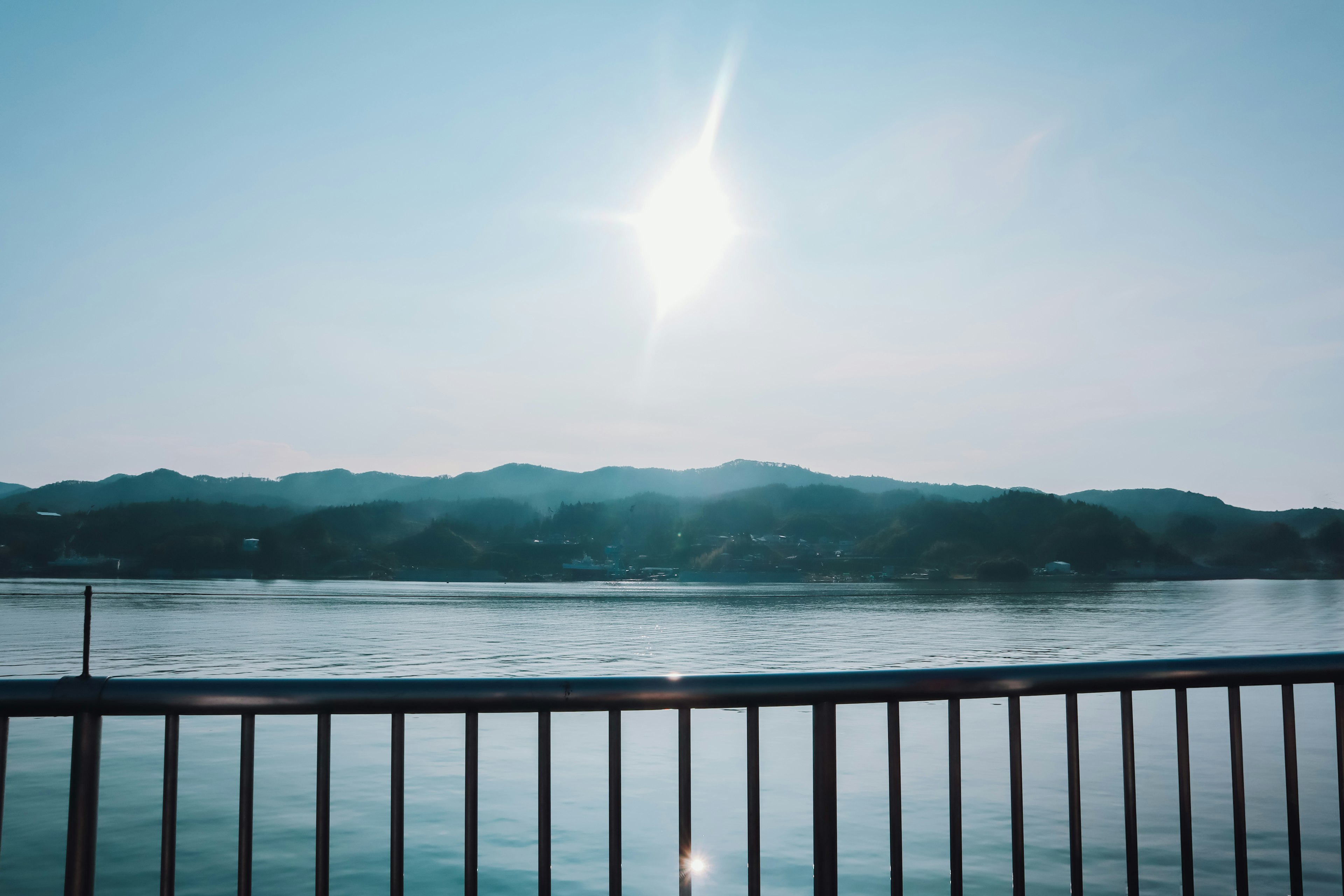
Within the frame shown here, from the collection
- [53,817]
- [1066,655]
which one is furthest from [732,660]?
[53,817]

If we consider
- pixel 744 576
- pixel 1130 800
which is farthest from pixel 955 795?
pixel 744 576

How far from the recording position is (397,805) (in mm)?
2514

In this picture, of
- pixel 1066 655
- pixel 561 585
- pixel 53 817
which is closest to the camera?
pixel 53 817

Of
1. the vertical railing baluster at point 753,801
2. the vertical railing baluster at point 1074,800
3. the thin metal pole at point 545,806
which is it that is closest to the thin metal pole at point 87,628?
the thin metal pole at point 545,806

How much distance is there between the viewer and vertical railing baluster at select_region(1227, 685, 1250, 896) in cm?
290

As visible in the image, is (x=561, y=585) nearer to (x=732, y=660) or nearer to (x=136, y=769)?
(x=732, y=660)

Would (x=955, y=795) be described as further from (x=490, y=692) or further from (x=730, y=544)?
(x=730, y=544)

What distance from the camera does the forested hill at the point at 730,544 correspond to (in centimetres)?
16150

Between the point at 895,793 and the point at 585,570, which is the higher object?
the point at 895,793

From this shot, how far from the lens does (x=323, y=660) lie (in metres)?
33.8

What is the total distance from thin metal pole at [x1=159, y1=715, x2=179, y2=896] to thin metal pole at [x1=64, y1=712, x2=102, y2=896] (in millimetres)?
159

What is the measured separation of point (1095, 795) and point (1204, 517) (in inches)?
8042

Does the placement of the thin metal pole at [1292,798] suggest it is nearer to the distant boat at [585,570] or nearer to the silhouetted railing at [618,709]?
the silhouetted railing at [618,709]

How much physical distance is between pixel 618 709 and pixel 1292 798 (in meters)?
2.16
